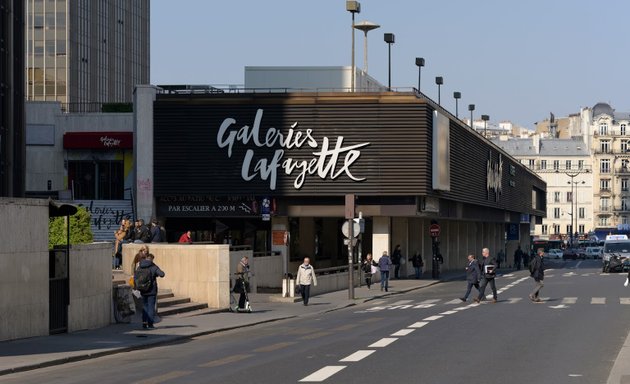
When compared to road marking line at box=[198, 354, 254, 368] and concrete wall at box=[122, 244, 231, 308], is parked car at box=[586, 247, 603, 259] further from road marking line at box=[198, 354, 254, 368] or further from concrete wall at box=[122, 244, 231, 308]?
road marking line at box=[198, 354, 254, 368]

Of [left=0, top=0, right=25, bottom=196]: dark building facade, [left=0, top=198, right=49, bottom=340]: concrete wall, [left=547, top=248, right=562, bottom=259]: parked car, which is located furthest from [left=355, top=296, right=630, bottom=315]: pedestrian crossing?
[left=547, top=248, right=562, bottom=259]: parked car

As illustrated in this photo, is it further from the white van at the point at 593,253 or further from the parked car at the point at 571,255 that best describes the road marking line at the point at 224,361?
the white van at the point at 593,253

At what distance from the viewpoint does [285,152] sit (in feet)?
212

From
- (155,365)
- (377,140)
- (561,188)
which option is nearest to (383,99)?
(377,140)

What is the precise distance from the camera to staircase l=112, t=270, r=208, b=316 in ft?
113

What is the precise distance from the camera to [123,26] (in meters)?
149

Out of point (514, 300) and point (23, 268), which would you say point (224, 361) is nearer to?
point (23, 268)

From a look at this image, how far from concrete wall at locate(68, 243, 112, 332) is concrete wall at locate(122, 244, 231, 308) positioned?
276 inches

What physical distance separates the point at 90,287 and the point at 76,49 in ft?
360

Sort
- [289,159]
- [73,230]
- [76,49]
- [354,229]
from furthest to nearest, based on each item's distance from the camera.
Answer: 1. [76,49]
2. [289,159]
3. [354,229]
4. [73,230]

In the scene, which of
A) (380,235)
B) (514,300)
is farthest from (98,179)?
(514,300)

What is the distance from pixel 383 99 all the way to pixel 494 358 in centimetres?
4451

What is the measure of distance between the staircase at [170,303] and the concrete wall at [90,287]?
366cm

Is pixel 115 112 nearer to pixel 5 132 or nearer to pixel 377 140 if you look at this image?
pixel 377 140
